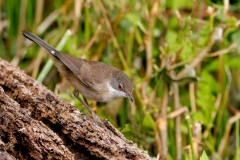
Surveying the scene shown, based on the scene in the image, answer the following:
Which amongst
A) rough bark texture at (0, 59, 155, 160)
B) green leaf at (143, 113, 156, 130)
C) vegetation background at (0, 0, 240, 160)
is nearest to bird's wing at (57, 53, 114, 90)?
vegetation background at (0, 0, 240, 160)

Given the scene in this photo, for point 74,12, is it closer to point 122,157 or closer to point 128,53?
point 128,53

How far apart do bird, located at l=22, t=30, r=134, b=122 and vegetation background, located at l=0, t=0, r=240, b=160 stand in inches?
9.9

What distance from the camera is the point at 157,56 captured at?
605cm

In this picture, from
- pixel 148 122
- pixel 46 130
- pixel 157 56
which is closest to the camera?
pixel 46 130

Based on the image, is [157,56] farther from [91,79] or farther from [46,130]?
[46,130]

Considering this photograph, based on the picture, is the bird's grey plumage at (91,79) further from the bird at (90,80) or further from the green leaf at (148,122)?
the green leaf at (148,122)

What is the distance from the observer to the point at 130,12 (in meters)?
5.78

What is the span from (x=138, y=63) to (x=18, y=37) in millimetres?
1594

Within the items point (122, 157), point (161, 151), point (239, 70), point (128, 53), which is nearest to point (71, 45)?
point (128, 53)

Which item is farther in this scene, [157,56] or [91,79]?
[157,56]

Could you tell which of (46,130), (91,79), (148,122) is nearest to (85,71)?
(91,79)

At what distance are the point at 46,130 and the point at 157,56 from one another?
3.35m

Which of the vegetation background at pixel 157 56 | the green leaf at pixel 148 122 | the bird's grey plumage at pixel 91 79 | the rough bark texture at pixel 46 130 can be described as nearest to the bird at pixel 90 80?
the bird's grey plumage at pixel 91 79

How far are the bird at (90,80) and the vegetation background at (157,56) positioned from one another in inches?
9.9
